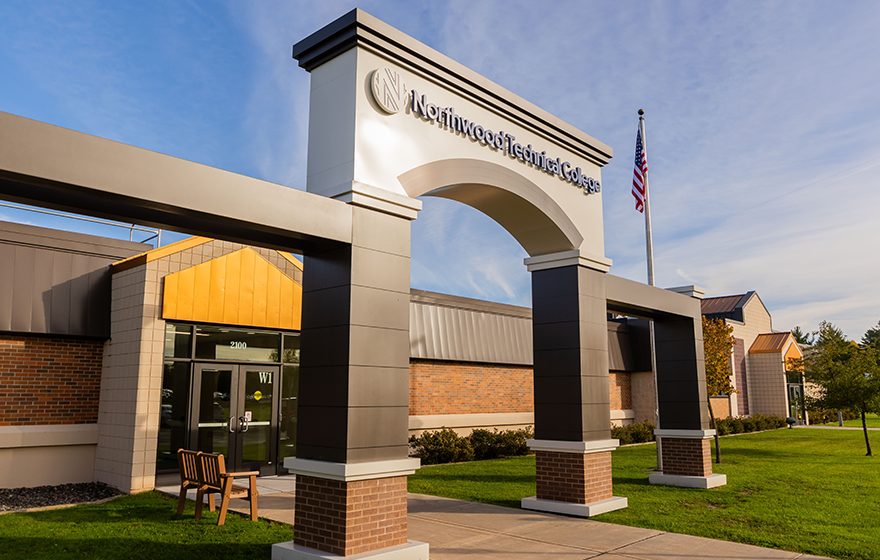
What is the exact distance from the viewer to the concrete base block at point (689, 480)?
12.6 metres

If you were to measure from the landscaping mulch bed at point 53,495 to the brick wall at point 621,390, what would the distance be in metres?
19.0

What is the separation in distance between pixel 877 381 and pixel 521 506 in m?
16.0

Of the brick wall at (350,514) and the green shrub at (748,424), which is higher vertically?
the brick wall at (350,514)

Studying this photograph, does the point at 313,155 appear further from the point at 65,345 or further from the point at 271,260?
the point at 65,345

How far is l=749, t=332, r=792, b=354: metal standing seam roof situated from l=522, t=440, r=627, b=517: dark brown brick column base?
90.5ft

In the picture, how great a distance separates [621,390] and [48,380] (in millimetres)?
20930

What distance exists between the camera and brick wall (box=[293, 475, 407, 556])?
6.50 meters

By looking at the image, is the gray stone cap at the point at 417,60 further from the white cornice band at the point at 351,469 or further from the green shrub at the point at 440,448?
the green shrub at the point at 440,448

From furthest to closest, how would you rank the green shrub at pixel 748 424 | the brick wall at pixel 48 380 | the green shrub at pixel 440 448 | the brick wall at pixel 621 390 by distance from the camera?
the green shrub at pixel 748 424 → the brick wall at pixel 621 390 → the green shrub at pixel 440 448 → the brick wall at pixel 48 380

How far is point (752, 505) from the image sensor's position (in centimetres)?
1075

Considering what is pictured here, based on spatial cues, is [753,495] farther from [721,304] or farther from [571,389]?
[721,304]

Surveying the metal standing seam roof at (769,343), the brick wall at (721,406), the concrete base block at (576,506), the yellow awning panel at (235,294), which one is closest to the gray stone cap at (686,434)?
the concrete base block at (576,506)

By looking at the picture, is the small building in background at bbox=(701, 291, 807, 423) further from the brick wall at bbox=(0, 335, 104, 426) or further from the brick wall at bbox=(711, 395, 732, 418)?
the brick wall at bbox=(0, 335, 104, 426)

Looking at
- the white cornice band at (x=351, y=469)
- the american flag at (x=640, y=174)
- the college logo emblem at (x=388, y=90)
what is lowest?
the white cornice band at (x=351, y=469)
